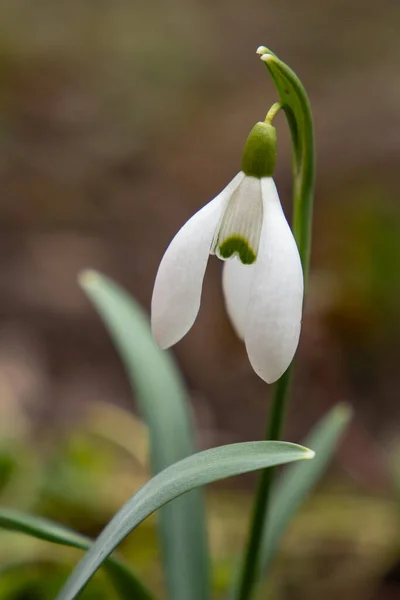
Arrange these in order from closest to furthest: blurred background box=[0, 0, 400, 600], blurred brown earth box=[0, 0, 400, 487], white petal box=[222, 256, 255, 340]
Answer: white petal box=[222, 256, 255, 340]
blurred background box=[0, 0, 400, 600]
blurred brown earth box=[0, 0, 400, 487]

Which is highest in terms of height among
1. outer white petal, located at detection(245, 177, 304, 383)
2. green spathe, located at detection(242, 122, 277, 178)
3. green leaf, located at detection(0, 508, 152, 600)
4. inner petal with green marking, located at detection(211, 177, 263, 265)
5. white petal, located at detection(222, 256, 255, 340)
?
green spathe, located at detection(242, 122, 277, 178)

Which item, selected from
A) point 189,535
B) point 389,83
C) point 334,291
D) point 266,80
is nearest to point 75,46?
point 266,80

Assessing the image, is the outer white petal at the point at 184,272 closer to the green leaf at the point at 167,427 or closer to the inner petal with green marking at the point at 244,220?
the inner petal with green marking at the point at 244,220

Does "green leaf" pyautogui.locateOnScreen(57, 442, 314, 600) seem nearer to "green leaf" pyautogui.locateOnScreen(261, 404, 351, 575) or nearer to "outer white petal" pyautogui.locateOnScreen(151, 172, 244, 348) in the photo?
"outer white petal" pyautogui.locateOnScreen(151, 172, 244, 348)

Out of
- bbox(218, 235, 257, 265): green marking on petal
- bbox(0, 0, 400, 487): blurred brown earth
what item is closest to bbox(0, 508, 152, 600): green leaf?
bbox(218, 235, 257, 265): green marking on petal

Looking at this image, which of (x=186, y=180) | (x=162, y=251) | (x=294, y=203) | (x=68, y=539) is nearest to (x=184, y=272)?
(x=294, y=203)

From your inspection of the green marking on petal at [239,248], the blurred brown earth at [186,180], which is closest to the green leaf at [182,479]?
the green marking on petal at [239,248]
